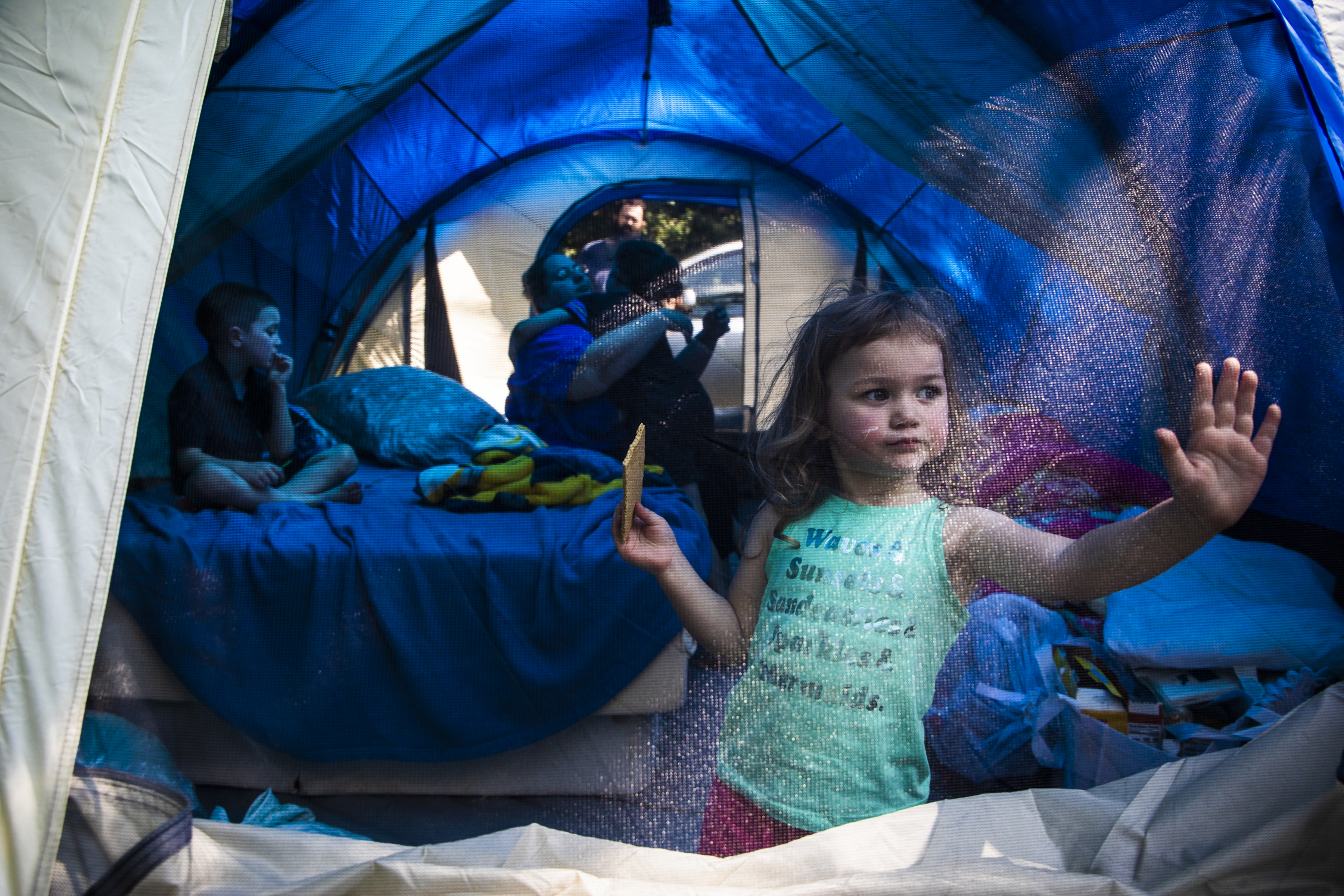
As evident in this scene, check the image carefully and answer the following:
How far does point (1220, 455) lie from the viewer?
2.13 ft

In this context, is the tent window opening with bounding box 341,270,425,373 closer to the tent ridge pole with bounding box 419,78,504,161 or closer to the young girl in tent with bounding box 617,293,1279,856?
the tent ridge pole with bounding box 419,78,504,161

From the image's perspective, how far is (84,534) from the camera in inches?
→ 26.5

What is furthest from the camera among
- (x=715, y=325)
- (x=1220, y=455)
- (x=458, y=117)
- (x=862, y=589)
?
(x=458, y=117)

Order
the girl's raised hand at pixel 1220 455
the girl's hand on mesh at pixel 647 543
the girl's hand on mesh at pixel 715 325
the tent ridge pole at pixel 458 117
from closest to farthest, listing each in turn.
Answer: the girl's raised hand at pixel 1220 455 → the girl's hand on mesh at pixel 647 543 → the girl's hand on mesh at pixel 715 325 → the tent ridge pole at pixel 458 117

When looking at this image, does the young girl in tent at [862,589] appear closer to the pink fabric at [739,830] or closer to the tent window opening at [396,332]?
the pink fabric at [739,830]

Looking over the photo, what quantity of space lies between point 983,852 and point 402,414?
0.78 m

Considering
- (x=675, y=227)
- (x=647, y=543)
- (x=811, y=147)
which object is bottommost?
(x=647, y=543)

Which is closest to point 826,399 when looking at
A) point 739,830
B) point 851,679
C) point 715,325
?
point 715,325

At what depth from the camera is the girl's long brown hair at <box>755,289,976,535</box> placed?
768mm

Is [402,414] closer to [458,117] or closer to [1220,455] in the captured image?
[458,117]

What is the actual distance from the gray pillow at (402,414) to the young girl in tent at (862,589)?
0.26 meters

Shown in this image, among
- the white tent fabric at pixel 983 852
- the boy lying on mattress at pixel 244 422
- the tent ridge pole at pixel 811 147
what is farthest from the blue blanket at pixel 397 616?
the tent ridge pole at pixel 811 147

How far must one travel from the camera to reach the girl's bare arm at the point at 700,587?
0.77 m

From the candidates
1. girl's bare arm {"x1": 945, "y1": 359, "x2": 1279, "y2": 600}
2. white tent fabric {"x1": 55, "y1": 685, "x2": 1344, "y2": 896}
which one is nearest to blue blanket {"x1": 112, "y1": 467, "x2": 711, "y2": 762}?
white tent fabric {"x1": 55, "y1": 685, "x2": 1344, "y2": 896}
